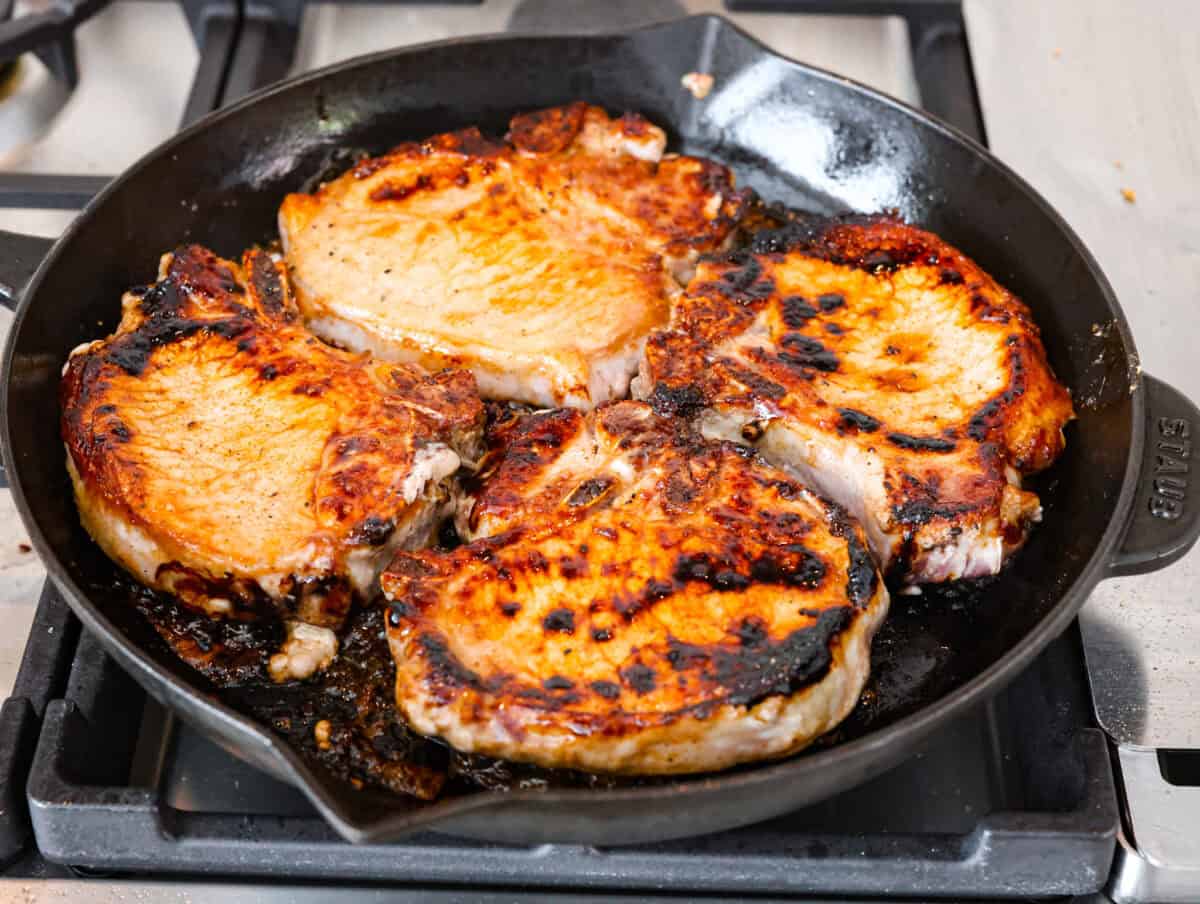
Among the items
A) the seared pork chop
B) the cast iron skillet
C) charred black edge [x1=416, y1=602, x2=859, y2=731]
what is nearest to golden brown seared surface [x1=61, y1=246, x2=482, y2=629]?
the seared pork chop

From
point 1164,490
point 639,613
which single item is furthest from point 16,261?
point 1164,490

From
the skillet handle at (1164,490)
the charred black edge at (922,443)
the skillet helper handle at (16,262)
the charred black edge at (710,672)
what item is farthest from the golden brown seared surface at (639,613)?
the skillet helper handle at (16,262)

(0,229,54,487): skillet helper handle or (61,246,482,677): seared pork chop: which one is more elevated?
(0,229,54,487): skillet helper handle

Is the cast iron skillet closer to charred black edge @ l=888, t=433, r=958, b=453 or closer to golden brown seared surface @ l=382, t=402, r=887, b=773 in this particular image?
golden brown seared surface @ l=382, t=402, r=887, b=773

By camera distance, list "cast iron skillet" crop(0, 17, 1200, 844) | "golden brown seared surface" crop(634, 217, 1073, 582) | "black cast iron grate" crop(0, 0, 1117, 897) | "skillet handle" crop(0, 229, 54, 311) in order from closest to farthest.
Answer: "cast iron skillet" crop(0, 17, 1200, 844) < "black cast iron grate" crop(0, 0, 1117, 897) < "golden brown seared surface" crop(634, 217, 1073, 582) < "skillet handle" crop(0, 229, 54, 311)

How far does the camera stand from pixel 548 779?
5.41 feet

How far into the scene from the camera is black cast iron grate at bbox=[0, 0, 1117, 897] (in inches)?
66.8

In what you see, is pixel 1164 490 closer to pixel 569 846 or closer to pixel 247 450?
pixel 569 846

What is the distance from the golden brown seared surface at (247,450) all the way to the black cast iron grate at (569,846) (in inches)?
9.8

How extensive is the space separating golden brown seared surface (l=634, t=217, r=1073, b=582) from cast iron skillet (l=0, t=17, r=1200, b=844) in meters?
0.09

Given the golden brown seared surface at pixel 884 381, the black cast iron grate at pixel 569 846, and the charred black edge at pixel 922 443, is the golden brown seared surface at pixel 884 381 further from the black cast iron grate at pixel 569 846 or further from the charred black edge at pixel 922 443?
the black cast iron grate at pixel 569 846

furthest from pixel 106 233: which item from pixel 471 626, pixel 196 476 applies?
pixel 471 626

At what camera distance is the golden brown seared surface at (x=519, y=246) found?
213cm

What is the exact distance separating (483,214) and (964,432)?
3.09 feet
